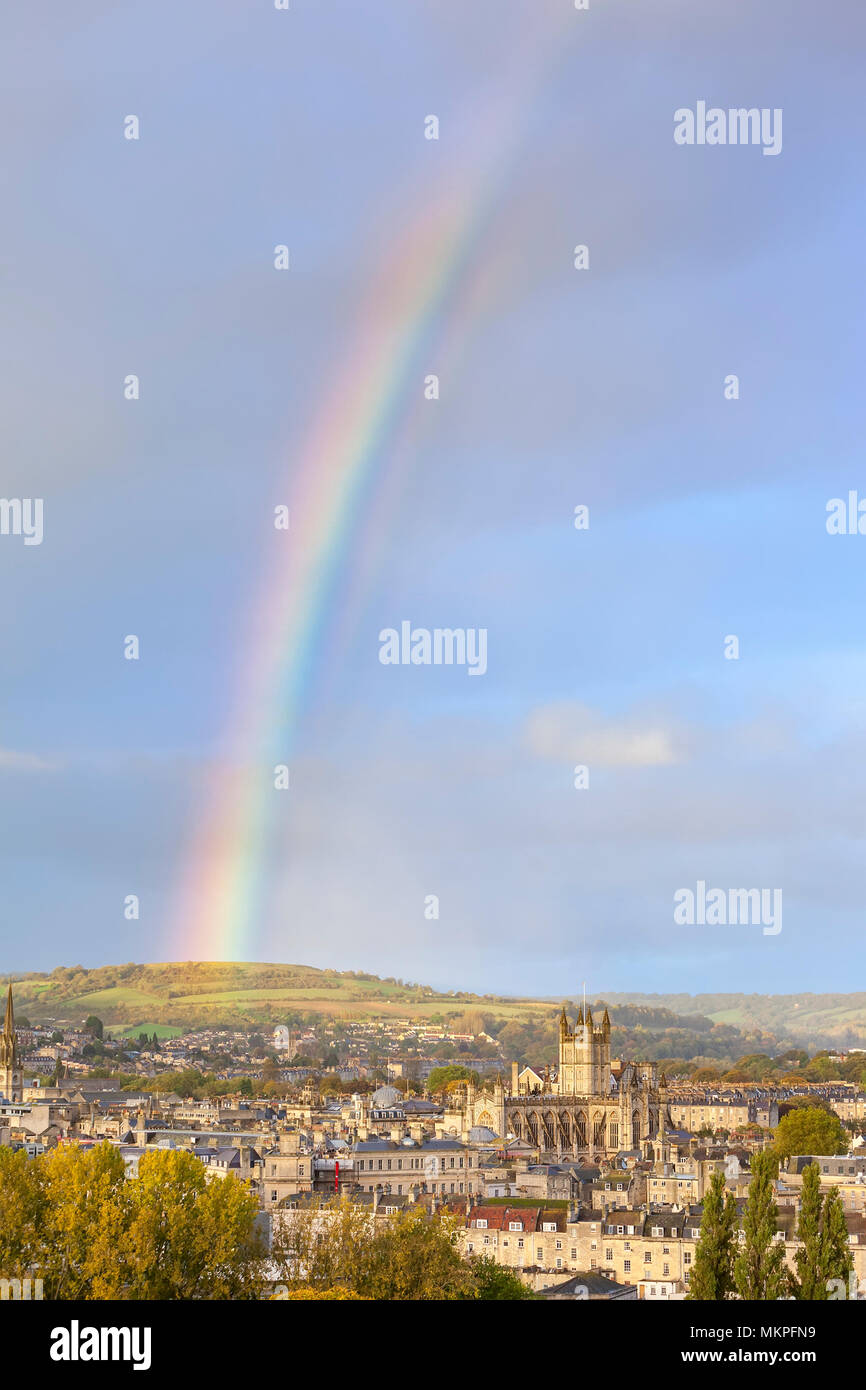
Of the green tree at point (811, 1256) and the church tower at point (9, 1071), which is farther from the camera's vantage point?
the church tower at point (9, 1071)

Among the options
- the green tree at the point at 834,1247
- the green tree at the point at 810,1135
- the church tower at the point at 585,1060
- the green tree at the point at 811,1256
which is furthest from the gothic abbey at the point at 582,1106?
the green tree at the point at 834,1247

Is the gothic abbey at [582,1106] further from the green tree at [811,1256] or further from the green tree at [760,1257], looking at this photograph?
the green tree at [760,1257]

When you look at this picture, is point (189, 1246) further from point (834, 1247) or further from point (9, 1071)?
point (9, 1071)

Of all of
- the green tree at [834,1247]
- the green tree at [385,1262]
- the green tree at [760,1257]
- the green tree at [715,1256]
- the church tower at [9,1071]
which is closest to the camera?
the green tree at [760,1257]

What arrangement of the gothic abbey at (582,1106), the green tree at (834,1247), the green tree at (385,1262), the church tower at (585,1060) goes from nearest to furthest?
the green tree at (834,1247)
the green tree at (385,1262)
the gothic abbey at (582,1106)
the church tower at (585,1060)

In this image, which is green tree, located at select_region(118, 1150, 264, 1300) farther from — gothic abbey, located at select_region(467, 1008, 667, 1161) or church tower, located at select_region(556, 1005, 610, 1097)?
church tower, located at select_region(556, 1005, 610, 1097)

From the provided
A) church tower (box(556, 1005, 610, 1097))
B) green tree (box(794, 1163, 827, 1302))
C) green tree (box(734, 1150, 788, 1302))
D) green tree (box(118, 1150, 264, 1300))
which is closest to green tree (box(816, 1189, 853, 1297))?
green tree (box(794, 1163, 827, 1302))
